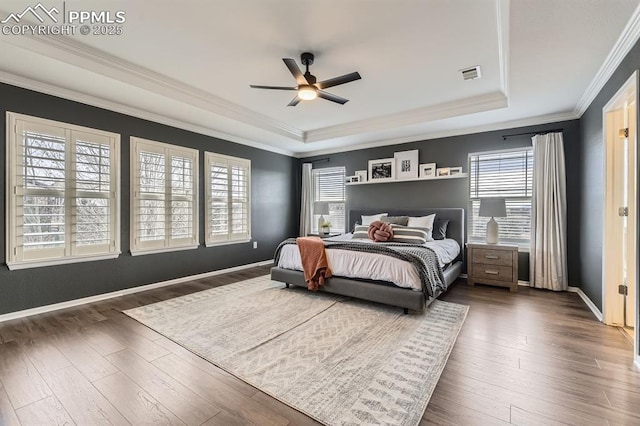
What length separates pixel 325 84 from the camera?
9.52ft

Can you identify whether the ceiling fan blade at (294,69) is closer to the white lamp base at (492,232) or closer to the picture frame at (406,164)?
the picture frame at (406,164)

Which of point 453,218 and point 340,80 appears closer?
point 340,80

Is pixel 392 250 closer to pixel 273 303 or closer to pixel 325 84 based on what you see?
pixel 273 303

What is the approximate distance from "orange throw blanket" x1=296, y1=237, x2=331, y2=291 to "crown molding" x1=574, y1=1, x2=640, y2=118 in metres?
3.45

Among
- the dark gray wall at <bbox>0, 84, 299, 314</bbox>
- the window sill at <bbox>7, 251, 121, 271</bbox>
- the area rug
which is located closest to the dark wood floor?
the area rug

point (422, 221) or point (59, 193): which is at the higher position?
point (59, 193)

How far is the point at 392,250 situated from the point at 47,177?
4.16 meters

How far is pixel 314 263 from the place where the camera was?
3.81 meters

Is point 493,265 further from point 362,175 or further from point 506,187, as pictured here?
point 362,175

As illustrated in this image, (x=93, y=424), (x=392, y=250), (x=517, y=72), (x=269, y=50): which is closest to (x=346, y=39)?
(x=269, y=50)

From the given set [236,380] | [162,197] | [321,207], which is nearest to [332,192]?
[321,207]

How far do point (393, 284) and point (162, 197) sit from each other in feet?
12.1

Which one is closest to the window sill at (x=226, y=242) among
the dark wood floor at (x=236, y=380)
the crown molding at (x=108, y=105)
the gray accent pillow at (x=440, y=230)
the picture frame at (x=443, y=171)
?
the crown molding at (x=108, y=105)

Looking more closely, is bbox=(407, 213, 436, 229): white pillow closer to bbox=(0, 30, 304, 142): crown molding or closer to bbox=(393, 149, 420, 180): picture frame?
bbox=(393, 149, 420, 180): picture frame
